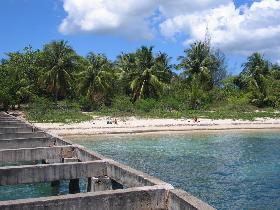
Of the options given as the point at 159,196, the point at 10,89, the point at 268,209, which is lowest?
the point at 268,209

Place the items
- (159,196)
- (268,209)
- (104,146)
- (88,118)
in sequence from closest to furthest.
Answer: (159,196) → (268,209) → (104,146) → (88,118)

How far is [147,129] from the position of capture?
1711 inches

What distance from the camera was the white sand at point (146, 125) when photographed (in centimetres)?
4159

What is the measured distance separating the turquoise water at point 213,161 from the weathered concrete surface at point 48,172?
6.96 metres

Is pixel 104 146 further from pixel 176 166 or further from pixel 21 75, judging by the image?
pixel 21 75

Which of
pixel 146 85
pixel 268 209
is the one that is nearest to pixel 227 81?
pixel 146 85

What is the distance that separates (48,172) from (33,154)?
3.51 m

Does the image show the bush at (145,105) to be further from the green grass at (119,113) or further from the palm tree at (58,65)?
the palm tree at (58,65)

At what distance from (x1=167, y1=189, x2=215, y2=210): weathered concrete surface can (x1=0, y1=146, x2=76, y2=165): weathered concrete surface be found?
6593 mm

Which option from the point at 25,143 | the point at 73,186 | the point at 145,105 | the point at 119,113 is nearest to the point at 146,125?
the point at 119,113

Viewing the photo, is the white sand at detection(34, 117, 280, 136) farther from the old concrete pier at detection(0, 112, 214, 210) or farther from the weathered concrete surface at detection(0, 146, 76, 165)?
the weathered concrete surface at detection(0, 146, 76, 165)

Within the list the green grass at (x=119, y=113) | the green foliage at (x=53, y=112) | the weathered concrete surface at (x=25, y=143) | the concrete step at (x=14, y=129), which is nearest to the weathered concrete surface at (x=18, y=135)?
the weathered concrete surface at (x=25, y=143)

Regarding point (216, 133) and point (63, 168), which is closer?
point (63, 168)

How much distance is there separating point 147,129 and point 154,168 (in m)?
21.0
